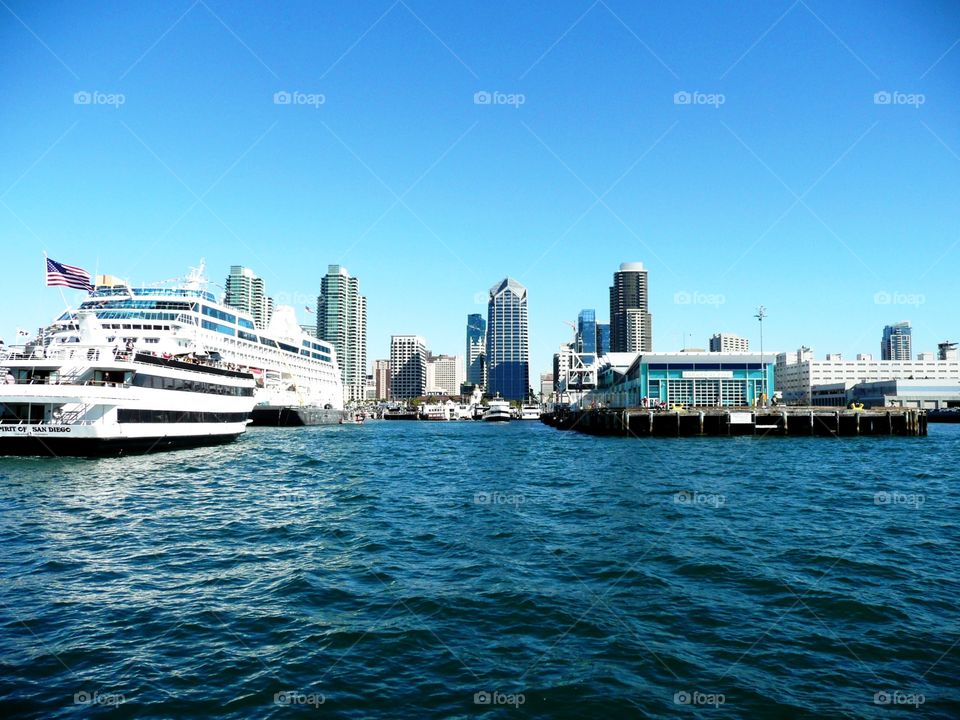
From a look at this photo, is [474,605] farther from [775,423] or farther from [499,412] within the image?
[499,412]

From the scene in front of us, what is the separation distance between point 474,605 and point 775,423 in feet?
281

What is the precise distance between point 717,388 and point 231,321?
3337 inches

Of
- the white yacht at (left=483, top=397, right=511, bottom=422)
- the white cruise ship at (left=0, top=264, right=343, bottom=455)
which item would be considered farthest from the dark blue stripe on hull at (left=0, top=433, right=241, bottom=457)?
the white yacht at (left=483, top=397, right=511, bottom=422)

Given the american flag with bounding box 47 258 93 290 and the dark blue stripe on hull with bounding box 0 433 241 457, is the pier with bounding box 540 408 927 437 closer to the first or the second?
the dark blue stripe on hull with bounding box 0 433 241 457

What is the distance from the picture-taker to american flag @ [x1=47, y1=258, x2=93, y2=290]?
4206 cm

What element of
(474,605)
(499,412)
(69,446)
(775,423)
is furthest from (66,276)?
(499,412)

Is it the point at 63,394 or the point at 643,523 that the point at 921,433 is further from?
the point at 63,394

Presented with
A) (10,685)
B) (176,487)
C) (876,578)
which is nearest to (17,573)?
(10,685)

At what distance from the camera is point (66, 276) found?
42906 millimetres

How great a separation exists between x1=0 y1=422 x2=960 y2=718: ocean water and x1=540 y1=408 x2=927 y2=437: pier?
198ft

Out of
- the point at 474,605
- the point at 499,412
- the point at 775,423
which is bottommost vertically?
the point at 499,412

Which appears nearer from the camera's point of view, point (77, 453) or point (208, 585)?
point (208, 585)

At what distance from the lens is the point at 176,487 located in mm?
28688

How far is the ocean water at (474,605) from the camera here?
30.1 ft
